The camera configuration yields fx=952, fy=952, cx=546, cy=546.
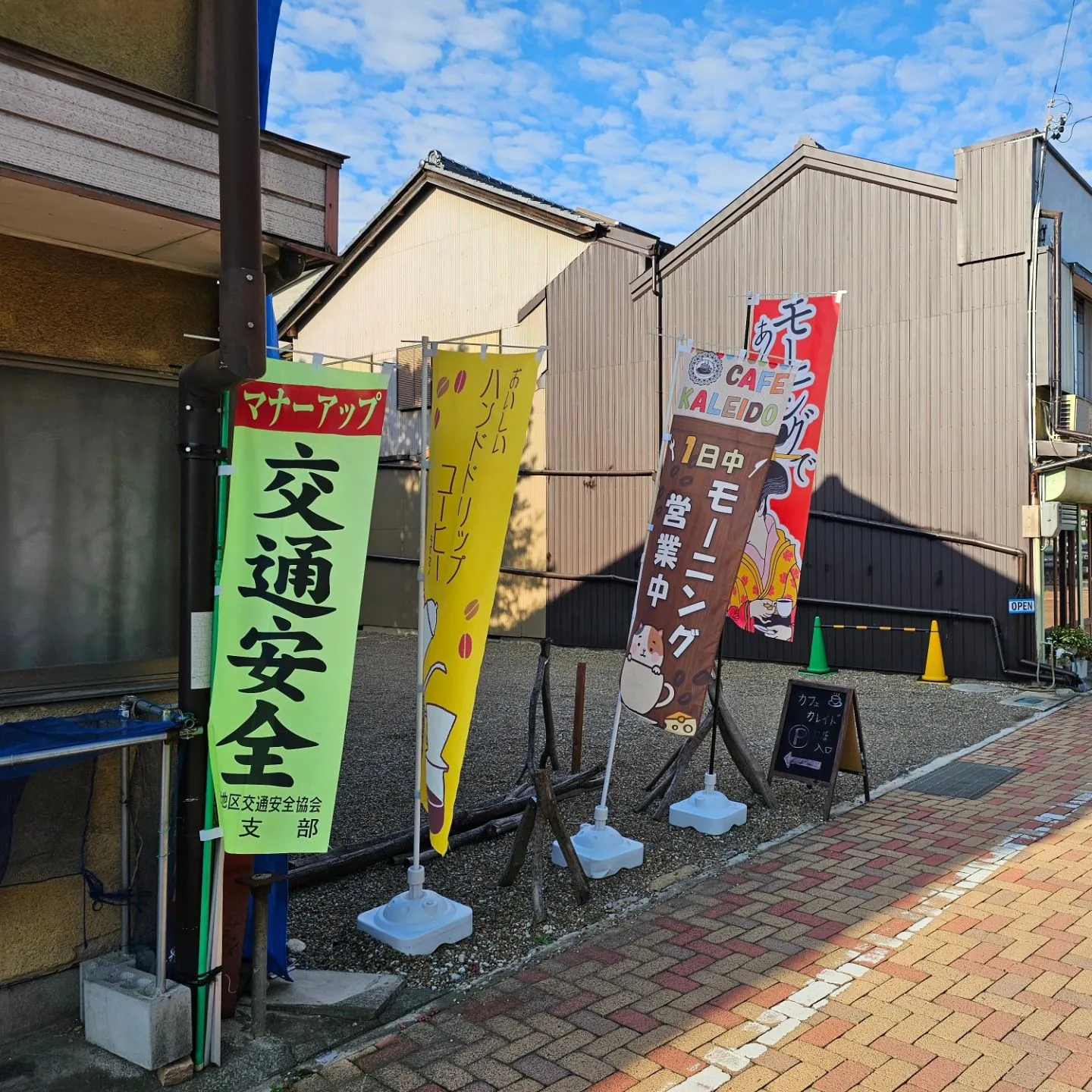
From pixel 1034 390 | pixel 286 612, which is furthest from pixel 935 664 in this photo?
pixel 286 612

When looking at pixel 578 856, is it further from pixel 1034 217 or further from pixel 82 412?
pixel 1034 217

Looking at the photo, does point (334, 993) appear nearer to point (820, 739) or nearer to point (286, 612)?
point (286, 612)

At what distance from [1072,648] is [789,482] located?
7814 millimetres

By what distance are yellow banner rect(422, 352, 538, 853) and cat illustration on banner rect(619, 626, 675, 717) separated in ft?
5.73

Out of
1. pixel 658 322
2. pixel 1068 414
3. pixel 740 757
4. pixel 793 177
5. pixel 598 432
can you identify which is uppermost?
pixel 793 177

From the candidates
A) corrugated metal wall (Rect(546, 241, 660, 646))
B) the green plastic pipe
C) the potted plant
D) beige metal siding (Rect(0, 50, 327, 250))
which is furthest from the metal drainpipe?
corrugated metal wall (Rect(546, 241, 660, 646))

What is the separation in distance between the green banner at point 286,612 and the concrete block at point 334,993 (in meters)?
0.94

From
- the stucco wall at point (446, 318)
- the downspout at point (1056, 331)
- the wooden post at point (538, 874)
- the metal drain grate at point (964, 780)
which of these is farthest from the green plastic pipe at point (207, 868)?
the stucco wall at point (446, 318)

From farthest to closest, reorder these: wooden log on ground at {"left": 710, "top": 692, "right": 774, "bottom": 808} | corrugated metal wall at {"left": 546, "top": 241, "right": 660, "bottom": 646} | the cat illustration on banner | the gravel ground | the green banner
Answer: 1. corrugated metal wall at {"left": 546, "top": 241, "right": 660, "bottom": 646}
2. wooden log on ground at {"left": 710, "top": 692, "right": 774, "bottom": 808}
3. the cat illustration on banner
4. the gravel ground
5. the green banner

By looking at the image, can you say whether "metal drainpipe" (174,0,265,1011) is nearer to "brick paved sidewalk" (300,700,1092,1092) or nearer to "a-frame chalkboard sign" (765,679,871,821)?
"brick paved sidewalk" (300,700,1092,1092)

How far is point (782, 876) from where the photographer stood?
19.6 ft

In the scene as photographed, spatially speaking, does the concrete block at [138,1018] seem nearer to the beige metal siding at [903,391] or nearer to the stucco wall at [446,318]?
the beige metal siding at [903,391]

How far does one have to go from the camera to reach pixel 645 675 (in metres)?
6.27

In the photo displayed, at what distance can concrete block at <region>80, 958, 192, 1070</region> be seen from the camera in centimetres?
366
